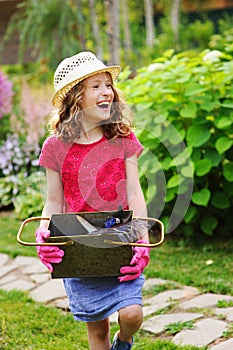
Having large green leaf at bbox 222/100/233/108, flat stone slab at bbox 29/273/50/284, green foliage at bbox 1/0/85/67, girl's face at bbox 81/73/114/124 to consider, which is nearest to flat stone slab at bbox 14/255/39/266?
flat stone slab at bbox 29/273/50/284

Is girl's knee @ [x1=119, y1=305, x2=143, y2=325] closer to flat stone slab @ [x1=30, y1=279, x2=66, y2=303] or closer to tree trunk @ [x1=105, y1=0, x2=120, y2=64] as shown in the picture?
flat stone slab @ [x1=30, y1=279, x2=66, y2=303]

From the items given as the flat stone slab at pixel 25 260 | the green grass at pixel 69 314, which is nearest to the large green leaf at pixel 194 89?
the green grass at pixel 69 314

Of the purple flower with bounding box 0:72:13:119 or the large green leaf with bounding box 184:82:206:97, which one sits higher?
the large green leaf with bounding box 184:82:206:97

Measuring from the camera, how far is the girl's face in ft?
7.51

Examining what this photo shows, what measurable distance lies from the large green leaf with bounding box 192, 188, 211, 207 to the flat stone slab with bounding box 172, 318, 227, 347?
1.11m

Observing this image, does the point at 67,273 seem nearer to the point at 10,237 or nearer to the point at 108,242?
the point at 108,242

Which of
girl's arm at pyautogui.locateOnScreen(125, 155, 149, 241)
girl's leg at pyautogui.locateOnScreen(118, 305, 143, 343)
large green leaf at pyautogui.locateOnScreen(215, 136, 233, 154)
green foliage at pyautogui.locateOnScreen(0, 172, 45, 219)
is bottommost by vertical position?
green foliage at pyautogui.locateOnScreen(0, 172, 45, 219)

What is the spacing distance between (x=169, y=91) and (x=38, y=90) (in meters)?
4.39

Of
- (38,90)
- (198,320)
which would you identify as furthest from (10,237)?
(38,90)

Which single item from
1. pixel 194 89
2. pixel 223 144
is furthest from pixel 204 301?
pixel 194 89

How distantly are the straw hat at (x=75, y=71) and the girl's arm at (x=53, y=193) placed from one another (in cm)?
28

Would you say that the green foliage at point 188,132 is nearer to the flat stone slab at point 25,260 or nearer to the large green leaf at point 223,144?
the large green leaf at point 223,144

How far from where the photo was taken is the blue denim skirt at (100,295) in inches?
86.3

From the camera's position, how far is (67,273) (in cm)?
212
